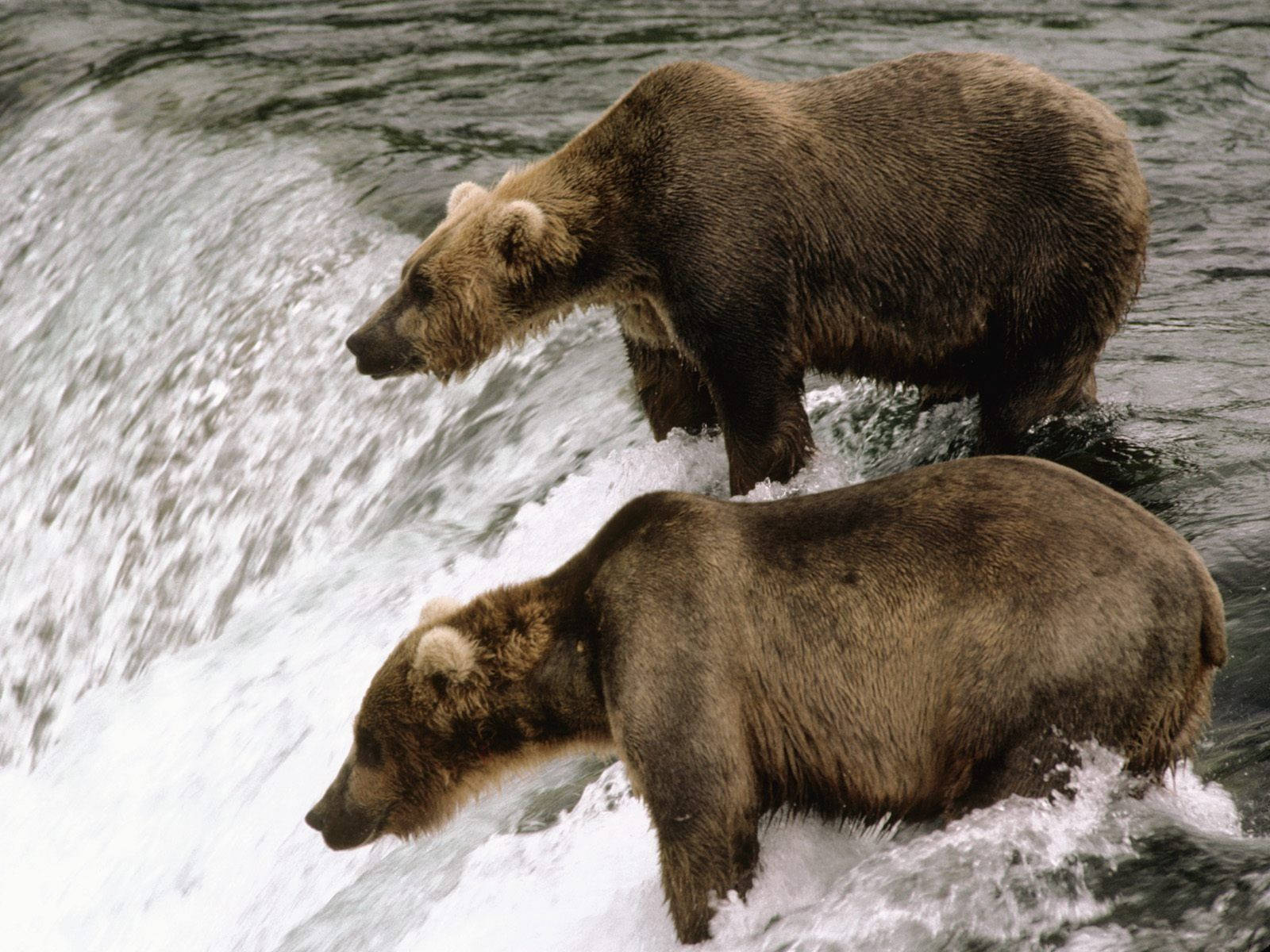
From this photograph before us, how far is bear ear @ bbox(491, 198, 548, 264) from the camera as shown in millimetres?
4895

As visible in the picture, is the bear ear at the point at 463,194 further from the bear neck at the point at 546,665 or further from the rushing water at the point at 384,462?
the bear neck at the point at 546,665

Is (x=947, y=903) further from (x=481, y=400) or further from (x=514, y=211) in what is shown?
(x=481, y=400)

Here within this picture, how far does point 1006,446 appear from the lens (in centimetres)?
511

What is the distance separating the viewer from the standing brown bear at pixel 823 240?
4824 millimetres

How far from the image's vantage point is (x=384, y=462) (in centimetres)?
726

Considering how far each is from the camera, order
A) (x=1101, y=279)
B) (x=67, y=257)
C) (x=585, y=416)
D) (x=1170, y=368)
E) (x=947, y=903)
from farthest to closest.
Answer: (x=67, y=257), (x=585, y=416), (x=1170, y=368), (x=1101, y=279), (x=947, y=903)

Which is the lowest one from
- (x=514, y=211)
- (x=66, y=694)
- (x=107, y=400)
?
(x=66, y=694)

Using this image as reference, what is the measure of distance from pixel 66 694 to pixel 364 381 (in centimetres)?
208

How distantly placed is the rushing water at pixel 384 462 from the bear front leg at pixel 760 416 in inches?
9.9

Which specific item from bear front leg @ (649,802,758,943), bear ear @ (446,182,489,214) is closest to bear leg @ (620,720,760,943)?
bear front leg @ (649,802,758,943)

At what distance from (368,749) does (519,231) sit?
5.59 feet

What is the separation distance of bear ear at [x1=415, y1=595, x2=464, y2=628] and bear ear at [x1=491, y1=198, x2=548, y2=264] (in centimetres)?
130

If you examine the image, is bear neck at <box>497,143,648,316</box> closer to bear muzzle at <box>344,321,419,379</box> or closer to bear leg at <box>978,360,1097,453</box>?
bear muzzle at <box>344,321,419,379</box>

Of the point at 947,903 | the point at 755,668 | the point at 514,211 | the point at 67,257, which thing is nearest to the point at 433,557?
the point at 514,211
